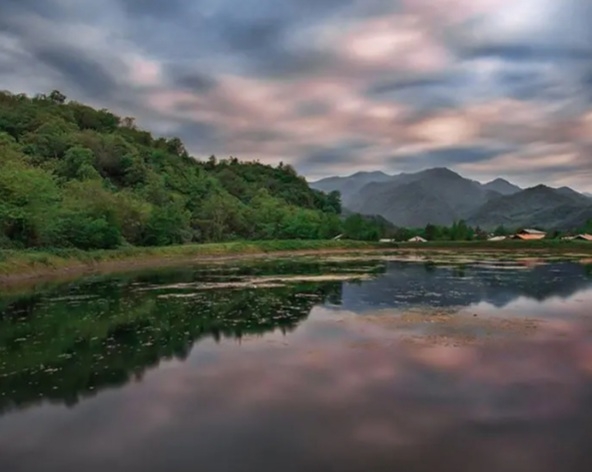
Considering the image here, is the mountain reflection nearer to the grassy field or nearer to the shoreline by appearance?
the shoreline

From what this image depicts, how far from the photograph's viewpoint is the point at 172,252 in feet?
177

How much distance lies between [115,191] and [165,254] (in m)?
24.3

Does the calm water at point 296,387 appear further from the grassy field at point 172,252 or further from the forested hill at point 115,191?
the forested hill at point 115,191

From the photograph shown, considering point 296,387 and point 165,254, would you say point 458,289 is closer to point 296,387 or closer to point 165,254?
point 296,387

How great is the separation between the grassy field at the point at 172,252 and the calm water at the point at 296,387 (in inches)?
519

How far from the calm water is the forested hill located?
2204 cm

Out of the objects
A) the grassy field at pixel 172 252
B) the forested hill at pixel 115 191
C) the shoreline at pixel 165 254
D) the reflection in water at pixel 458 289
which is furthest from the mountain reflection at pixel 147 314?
the forested hill at pixel 115 191

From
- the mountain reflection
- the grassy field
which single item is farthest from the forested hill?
the mountain reflection

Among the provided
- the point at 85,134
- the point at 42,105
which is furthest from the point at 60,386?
the point at 42,105

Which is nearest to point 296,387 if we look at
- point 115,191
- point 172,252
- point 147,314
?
point 147,314

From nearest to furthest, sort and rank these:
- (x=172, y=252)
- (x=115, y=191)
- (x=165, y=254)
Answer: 1. (x=165, y=254)
2. (x=172, y=252)
3. (x=115, y=191)

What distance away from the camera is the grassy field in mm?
32844

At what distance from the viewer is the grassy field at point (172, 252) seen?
108 ft

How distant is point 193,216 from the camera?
80.3 metres
